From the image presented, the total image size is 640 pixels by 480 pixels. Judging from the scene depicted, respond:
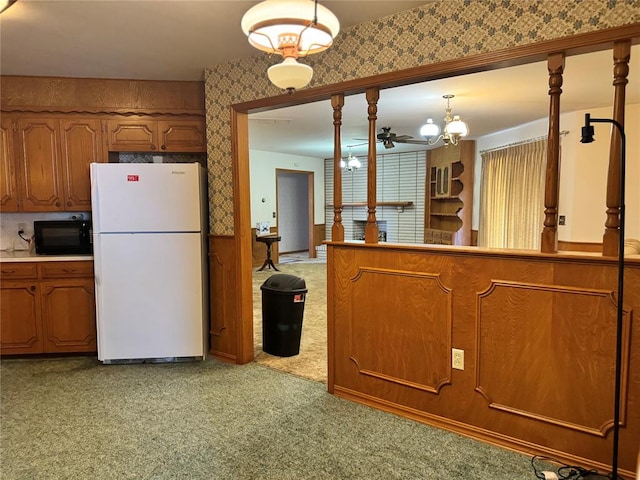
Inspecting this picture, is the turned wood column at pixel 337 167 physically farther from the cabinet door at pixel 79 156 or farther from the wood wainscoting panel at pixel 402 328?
the cabinet door at pixel 79 156

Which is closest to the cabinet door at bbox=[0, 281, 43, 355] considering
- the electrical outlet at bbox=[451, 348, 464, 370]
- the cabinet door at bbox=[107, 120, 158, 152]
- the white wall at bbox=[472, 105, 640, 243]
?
the cabinet door at bbox=[107, 120, 158, 152]

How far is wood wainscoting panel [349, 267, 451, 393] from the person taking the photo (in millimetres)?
2461

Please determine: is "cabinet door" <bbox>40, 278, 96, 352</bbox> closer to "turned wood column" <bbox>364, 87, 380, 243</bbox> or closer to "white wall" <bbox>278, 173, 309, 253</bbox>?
"turned wood column" <bbox>364, 87, 380, 243</bbox>

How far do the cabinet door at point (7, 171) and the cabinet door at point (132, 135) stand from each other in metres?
0.88

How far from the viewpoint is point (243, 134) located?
342 cm

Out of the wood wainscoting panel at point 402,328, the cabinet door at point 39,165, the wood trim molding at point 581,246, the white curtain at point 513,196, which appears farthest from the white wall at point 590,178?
the cabinet door at point 39,165

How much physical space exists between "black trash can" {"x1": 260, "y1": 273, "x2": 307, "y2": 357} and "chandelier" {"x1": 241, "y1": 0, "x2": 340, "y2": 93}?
211 cm

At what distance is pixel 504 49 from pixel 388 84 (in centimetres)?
70

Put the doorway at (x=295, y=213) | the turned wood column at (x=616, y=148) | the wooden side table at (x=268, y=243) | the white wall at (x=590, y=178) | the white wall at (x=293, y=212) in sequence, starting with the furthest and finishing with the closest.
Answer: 1. the white wall at (x=293, y=212)
2. the doorway at (x=295, y=213)
3. the wooden side table at (x=268, y=243)
4. the white wall at (x=590, y=178)
5. the turned wood column at (x=616, y=148)

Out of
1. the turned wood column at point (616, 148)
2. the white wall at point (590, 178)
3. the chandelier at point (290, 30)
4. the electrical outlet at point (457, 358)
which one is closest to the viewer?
the chandelier at point (290, 30)

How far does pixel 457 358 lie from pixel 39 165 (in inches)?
155

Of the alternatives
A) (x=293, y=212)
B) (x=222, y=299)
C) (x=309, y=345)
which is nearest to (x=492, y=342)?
(x=309, y=345)

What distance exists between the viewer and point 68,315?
3.62m

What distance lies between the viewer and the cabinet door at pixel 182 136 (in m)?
3.75
